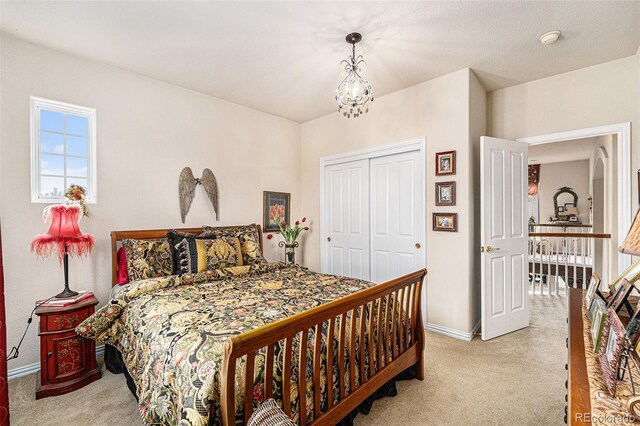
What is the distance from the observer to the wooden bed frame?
1.18m

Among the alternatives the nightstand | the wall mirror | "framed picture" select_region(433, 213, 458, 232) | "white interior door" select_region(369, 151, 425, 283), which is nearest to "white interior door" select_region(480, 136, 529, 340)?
"framed picture" select_region(433, 213, 458, 232)

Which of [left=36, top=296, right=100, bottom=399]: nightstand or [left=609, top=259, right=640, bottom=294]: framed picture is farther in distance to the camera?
[left=36, top=296, right=100, bottom=399]: nightstand

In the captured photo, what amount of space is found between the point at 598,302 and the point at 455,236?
191 centimetres

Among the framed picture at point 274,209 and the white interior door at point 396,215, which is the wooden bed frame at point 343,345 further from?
the framed picture at point 274,209

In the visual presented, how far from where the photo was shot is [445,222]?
3.28m

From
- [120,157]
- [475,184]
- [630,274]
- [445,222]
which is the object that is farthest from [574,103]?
[120,157]

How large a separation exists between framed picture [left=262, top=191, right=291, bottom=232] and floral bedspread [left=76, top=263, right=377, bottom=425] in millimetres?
1407

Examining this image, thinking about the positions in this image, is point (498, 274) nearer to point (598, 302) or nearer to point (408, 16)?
point (598, 302)

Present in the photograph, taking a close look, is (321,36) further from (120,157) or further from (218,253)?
(120,157)

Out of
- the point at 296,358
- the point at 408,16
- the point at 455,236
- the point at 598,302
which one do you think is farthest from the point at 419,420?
the point at 408,16

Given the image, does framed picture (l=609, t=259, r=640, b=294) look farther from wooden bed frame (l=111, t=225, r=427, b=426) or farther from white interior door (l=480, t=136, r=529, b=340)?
white interior door (l=480, t=136, r=529, b=340)

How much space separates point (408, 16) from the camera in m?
2.26

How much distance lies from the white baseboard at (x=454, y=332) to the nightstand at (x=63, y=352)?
327 centimetres

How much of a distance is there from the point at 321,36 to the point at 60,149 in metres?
2.59
